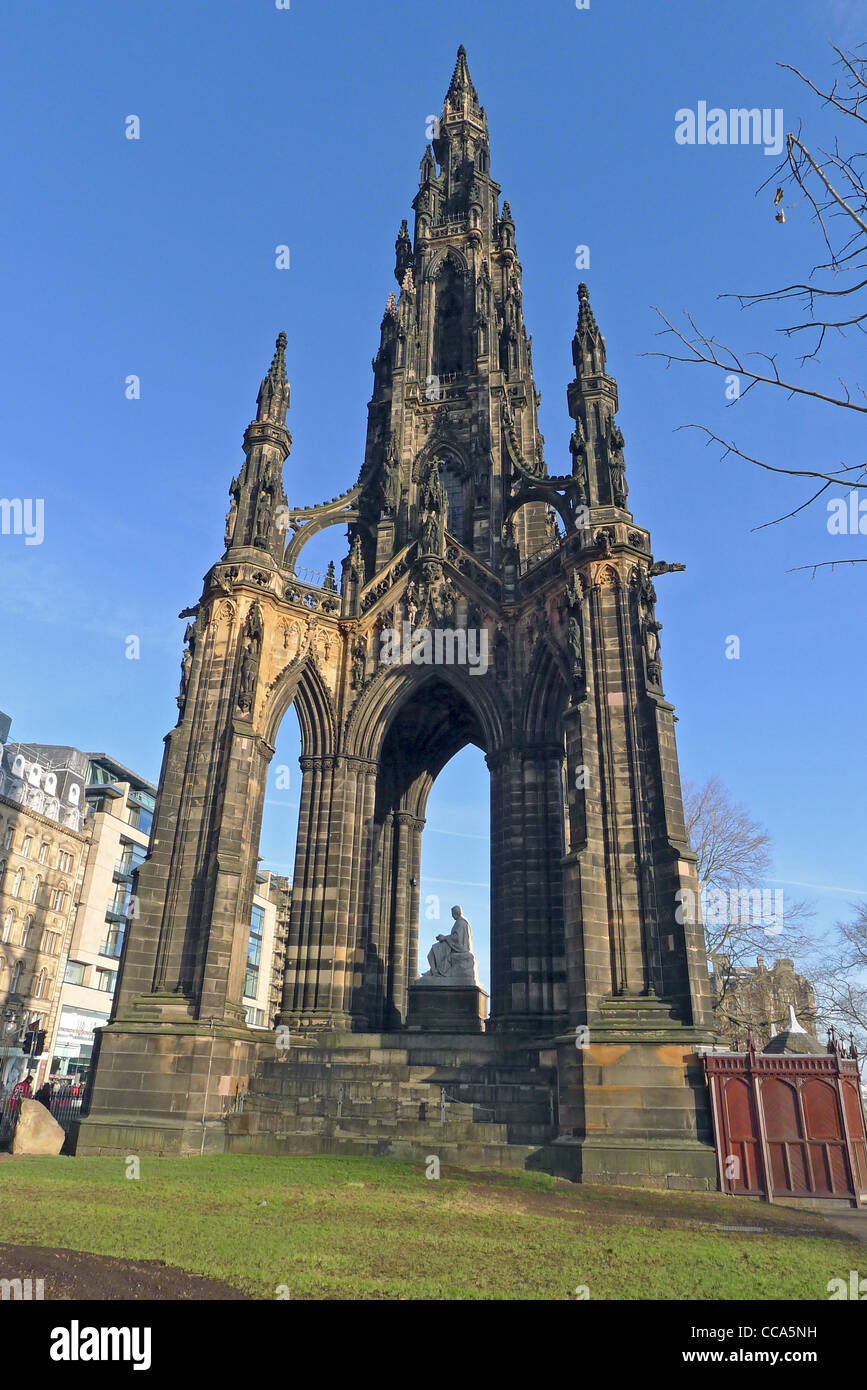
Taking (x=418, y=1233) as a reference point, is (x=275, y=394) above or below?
above

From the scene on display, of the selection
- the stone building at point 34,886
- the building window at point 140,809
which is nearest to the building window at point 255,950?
the building window at point 140,809

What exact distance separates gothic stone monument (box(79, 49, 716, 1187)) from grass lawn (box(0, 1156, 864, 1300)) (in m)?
3.01

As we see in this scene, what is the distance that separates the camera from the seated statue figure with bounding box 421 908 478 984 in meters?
21.8

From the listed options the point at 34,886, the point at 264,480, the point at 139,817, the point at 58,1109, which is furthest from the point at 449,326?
the point at 139,817

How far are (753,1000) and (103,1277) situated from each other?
33.9 meters

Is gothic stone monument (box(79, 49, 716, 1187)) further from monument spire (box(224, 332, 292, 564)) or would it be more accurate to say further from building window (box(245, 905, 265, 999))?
building window (box(245, 905, 265, 999))

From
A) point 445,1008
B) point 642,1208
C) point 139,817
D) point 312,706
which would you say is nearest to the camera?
point 642,1208

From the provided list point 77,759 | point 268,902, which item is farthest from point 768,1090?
point 268,902

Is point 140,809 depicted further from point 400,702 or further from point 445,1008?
point 445,1008

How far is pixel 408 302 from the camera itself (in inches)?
1264

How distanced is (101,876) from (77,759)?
310 inches

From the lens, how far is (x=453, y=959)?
867 inches

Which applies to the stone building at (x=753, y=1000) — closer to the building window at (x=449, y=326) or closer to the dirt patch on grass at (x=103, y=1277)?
the building window at (x=449, y=326)

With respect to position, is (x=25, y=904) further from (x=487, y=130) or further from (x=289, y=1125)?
(x=487, y=130)
